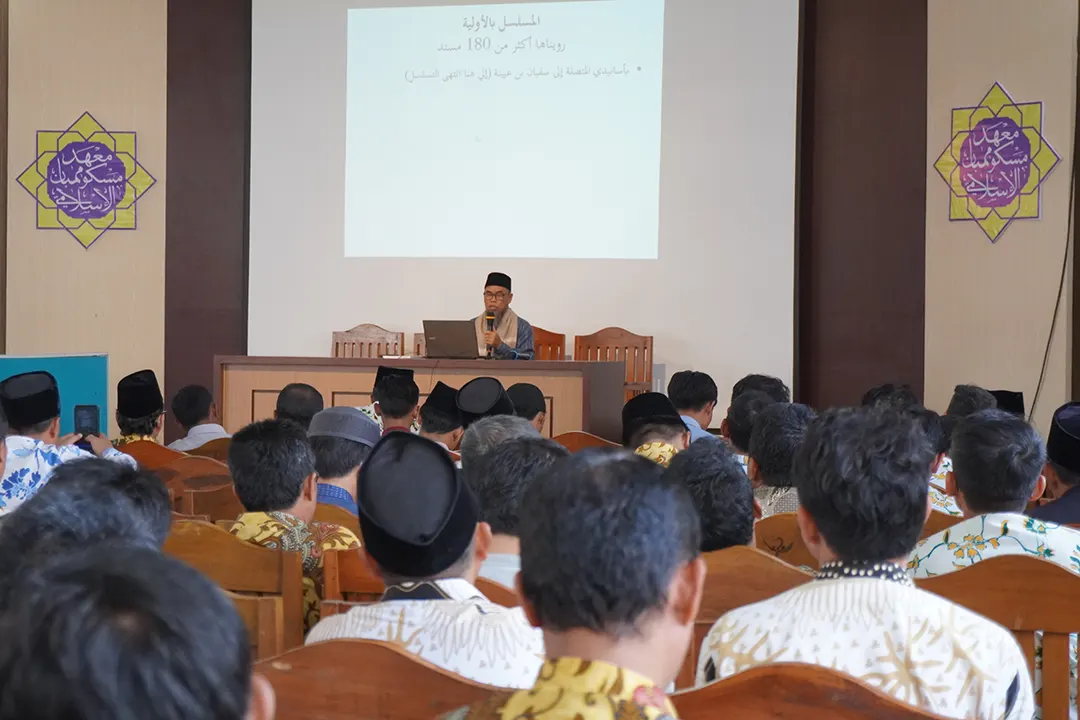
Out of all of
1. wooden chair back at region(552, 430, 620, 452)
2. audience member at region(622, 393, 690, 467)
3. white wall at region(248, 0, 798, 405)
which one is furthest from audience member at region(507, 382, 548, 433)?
white wall at region(248, 0, 798, 405)

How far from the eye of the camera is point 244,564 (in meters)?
1.92

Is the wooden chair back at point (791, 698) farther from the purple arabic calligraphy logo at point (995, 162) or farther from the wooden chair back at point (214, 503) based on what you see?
the purple arabic calligraphy logo at point (995, 162)

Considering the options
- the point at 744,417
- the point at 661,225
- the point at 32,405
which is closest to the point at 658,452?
the point at 744,417

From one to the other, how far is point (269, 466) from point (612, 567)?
1730 mm

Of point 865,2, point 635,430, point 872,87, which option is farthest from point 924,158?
point 635,430

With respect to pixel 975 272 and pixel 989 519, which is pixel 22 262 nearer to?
pixel 975 272

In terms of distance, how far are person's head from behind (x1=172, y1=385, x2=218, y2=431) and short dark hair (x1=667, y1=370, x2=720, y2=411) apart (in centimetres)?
217

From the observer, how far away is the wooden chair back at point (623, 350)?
737 centimetres

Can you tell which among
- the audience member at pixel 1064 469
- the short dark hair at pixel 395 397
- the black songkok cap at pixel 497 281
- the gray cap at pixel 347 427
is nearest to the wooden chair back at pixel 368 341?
the black songkok cap at pixel 497 281

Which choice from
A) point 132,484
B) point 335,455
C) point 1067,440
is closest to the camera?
point 132,484

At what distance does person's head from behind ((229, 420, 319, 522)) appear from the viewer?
8.44 feet

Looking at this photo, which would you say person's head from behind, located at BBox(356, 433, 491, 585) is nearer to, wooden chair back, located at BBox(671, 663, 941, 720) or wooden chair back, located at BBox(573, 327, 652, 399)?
wooden chair back, located at BBox(671, 663, 941, 720)

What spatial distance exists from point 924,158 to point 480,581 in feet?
21.5

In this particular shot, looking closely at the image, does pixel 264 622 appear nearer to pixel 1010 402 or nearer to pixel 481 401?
pixel 481 401
